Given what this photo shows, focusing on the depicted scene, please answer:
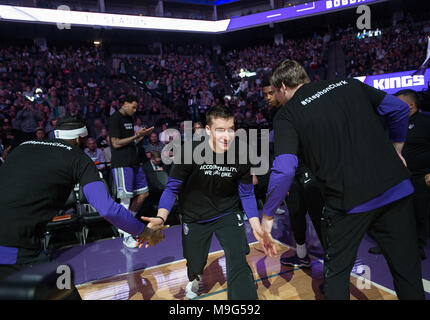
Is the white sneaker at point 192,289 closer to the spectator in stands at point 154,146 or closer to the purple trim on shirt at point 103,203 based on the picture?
the purple trim on shirt at point 103,203

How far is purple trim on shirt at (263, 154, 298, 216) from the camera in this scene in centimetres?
186

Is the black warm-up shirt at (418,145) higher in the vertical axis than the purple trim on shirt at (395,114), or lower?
lower

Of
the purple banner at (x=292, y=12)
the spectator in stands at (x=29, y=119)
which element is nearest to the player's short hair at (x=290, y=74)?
the spectator in stands at (x=29, y=119)

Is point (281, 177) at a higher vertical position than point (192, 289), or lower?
higher

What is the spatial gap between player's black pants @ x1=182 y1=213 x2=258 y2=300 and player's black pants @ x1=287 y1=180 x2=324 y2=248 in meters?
0.81

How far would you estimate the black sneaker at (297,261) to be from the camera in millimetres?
3525

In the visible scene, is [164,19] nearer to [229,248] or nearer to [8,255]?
[229,248]

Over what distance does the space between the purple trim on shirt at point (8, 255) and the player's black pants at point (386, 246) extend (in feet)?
6.26

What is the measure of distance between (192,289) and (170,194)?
104 cm

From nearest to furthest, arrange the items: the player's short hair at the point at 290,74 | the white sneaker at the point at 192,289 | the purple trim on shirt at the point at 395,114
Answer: the purple trim on shirt at the point at 395,114, the player's short hair at the point at 290,74, the white sneaker at the point at 192,289

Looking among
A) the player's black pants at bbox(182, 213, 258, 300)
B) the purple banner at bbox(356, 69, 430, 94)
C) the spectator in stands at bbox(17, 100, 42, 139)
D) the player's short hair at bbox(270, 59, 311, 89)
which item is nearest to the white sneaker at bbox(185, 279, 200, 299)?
the player's black pants at bbox(182, 213, 258, 300)

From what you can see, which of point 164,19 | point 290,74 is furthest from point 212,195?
point 164,19

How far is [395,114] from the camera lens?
206 cm
